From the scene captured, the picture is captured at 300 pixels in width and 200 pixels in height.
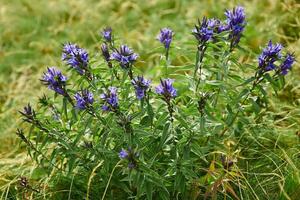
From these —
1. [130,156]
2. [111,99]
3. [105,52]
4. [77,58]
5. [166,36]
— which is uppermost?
[166,36]

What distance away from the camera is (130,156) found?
194cm

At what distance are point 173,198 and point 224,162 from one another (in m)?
0.30

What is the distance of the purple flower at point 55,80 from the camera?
207 cm

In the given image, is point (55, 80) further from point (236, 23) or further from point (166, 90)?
point (236, 23)

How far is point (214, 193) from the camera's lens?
7.13 feet

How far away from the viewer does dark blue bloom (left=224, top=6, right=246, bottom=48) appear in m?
2.15

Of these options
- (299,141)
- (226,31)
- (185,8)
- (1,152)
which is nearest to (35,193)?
(1,152)

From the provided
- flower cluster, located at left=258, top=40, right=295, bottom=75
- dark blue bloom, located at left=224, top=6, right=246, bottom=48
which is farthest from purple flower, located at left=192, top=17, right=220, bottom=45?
flower cluster, located at left=258, top=40, right=295, bottom=75

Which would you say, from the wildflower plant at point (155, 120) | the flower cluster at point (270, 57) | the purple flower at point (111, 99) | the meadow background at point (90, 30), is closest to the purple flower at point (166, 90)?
the wildflower plant at point (155, 120)

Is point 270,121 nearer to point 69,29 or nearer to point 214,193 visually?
point 214,193

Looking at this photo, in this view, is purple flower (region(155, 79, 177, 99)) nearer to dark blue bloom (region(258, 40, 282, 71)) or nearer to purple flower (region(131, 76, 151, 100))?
purple flower (region(131, 76, 151, 100))

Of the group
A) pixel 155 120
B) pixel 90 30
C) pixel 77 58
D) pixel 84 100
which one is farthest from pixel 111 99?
pixel 90 30

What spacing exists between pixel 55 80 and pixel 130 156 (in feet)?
1.54

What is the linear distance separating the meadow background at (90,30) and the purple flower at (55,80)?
102 cm
